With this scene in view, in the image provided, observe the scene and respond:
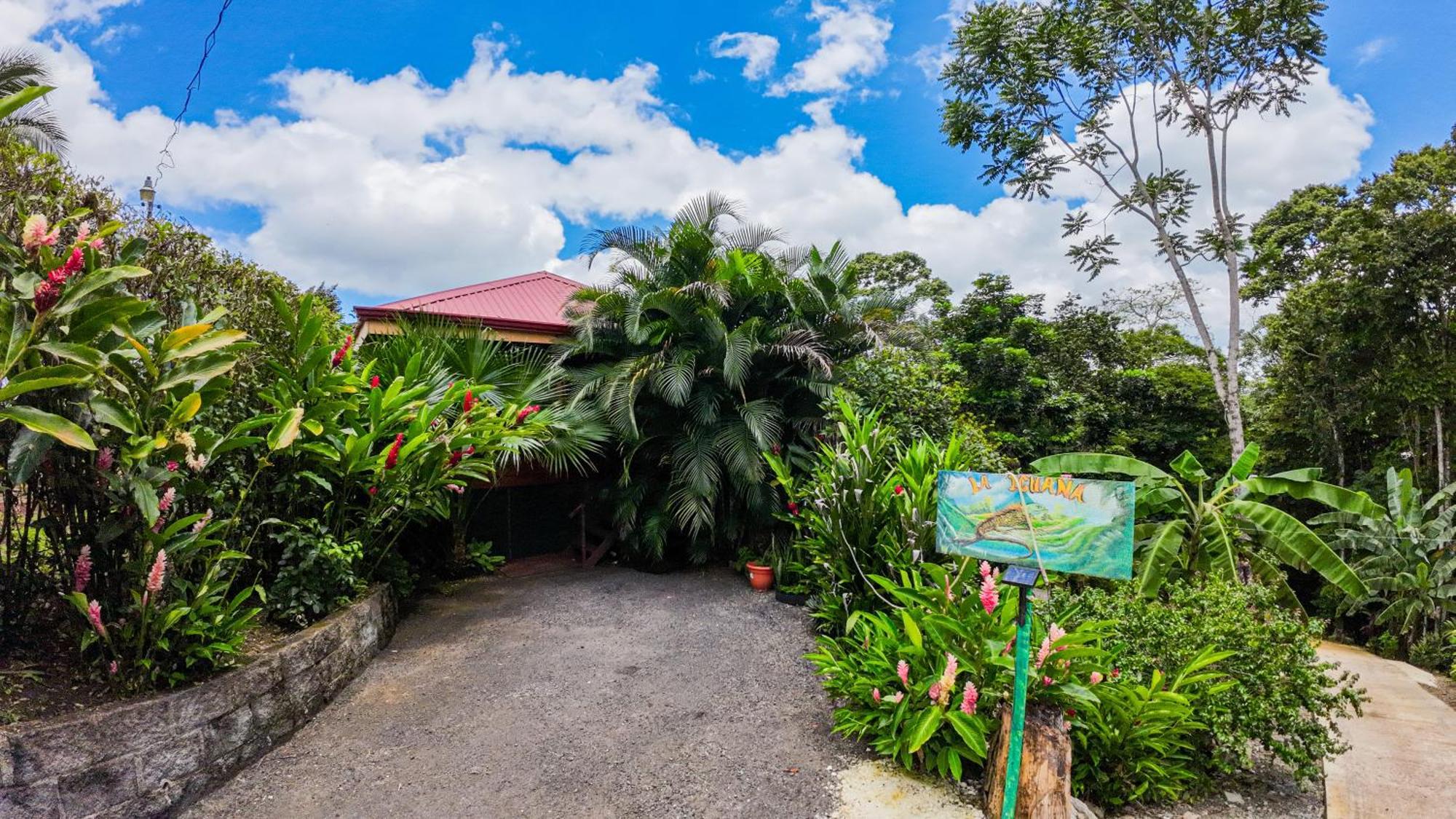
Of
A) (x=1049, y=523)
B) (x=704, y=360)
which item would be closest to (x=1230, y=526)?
(x=1049, y=523)

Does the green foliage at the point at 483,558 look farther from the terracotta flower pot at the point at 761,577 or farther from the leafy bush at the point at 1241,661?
the leafy bush at the point at 1241,661

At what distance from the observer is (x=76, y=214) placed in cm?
253

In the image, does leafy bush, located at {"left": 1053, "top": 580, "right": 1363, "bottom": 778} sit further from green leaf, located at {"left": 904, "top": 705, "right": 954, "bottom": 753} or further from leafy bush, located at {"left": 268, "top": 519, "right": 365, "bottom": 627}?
leafy bush, located at {"left": 268, "top": 519, "right": 365, "bottom": 627}

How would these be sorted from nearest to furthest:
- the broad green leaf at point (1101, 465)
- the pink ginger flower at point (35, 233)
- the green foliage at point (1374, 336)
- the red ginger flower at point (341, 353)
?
the pink ginger flower at point (35, 233) < the red ginger flower at point (341, 353) < the broad green leaf at point (1101, 465) < the green foliage at point (1374, 336)

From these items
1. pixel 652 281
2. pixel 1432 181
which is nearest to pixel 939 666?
pixel 652 281

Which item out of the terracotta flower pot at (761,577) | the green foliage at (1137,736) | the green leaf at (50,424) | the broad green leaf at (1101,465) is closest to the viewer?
the green leaf at (50,424)

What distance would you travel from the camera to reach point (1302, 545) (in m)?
4.19

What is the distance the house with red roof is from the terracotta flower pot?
3345 mm

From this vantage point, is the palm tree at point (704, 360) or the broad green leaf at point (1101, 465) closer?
the broad green leaf at point (1101, 465)

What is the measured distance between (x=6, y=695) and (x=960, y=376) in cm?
1204

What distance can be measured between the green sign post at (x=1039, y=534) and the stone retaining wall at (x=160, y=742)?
10.9 feet

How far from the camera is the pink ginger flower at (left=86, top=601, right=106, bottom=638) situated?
2430mm

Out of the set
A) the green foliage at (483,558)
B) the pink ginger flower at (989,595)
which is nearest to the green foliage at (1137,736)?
the pink ginger flower at (989,595)

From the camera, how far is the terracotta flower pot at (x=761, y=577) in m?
6.21
